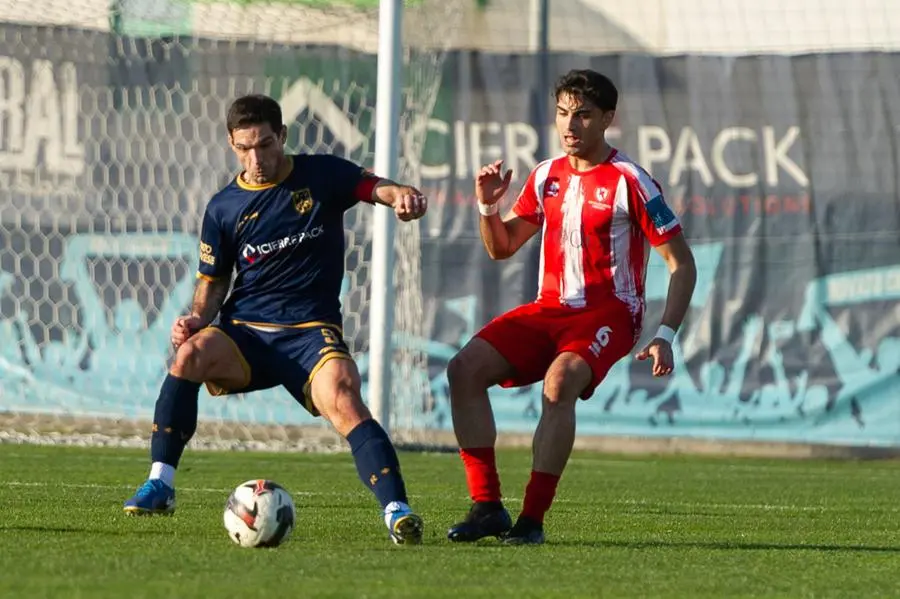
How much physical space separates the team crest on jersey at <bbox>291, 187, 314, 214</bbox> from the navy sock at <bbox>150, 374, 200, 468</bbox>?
30.8 inches

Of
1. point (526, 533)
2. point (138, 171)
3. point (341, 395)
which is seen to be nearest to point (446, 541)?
point (526, 533)

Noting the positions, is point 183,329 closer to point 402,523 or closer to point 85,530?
point 85,530

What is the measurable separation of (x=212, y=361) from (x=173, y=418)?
10.3 inches

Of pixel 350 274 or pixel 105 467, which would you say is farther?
pixel 350 274

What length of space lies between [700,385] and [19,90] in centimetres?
558

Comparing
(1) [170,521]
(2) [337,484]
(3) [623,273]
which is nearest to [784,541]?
(3) [623,273]

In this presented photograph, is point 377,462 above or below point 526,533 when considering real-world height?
above

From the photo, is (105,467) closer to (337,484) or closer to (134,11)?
(337,484)

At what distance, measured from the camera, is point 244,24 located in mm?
13719

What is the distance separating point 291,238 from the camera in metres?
6.91

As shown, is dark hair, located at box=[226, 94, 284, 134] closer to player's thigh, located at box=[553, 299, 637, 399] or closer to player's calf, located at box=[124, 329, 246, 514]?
player's calf, located at box=[124, 329, 246, 514]

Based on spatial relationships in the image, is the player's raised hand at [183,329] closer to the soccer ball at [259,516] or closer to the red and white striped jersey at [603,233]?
the soccer ball at [259,516]

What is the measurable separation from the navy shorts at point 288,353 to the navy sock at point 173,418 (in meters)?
0.14

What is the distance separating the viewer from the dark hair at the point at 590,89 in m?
6.86
